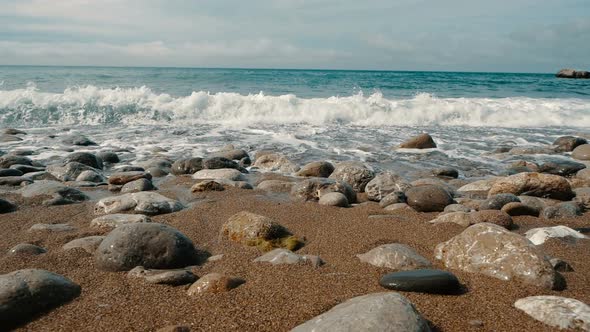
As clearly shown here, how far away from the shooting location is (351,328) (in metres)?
2.06

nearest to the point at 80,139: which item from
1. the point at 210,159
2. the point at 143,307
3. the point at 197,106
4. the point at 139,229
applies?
the point at 210,159

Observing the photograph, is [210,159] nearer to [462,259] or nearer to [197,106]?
[462,259]

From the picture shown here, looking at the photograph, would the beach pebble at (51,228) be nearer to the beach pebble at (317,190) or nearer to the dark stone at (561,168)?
the beach pebble at (317,190)

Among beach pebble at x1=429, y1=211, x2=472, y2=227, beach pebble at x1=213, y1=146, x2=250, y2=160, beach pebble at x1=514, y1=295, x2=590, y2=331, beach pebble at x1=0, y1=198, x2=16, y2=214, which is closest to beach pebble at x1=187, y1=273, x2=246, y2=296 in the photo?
beach pebble at x1=514, y1=295, x2=590, y2=331

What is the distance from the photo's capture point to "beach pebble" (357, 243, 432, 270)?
3256mm

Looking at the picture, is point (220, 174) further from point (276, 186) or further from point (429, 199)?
point (429, 199)

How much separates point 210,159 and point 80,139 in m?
4.23

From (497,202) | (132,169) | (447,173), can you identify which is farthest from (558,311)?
(132,169)

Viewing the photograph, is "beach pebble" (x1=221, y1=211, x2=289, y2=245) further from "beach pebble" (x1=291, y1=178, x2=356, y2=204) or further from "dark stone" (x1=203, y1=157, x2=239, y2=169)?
"dark stone" (x1=203, y1=157, x2=239, y2=169)

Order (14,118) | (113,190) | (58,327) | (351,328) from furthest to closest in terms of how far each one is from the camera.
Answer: (14,118)
(113,190)
(58,327)
(351,328)

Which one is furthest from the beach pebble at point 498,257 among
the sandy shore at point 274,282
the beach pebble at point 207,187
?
the beach pebble at point 207,187

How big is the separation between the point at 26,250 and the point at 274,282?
2033 mm

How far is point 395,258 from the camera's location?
3.30 meters

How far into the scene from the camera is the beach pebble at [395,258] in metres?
3.26
